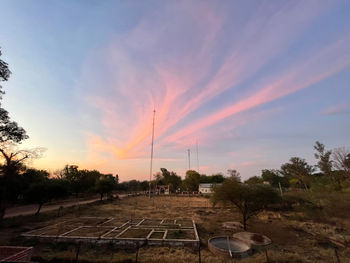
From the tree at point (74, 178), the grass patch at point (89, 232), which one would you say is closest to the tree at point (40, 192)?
the grass patch at point (89, 232)

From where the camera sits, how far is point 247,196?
17359 millimetres

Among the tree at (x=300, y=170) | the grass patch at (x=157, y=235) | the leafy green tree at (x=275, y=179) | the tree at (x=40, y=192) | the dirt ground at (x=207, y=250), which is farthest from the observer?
the leafy green tree at (x=275, y=179)

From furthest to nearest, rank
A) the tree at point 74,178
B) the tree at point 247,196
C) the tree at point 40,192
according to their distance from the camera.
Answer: the tree at point 74,178
the tree at point 40,192
the tree at point 247,196

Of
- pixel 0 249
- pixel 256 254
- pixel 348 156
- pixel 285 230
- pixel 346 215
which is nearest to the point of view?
pixel 0 249

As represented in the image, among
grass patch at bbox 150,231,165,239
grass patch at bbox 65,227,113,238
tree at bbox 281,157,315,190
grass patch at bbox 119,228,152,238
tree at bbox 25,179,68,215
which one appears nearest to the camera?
grass patch at bbox 150,231,165,239

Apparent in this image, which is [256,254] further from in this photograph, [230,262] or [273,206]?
[273,206]

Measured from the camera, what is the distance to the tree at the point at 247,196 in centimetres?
1747

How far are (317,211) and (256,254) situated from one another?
1892 centimetres

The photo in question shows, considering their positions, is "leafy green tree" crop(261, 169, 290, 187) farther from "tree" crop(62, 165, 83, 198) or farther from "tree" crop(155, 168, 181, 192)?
"tree" crop(62, 165, 83, 198)

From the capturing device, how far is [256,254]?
11.2 m

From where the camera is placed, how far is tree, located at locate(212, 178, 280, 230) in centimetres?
1747

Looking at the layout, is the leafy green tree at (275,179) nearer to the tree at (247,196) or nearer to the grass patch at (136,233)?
the tree at (247,196)

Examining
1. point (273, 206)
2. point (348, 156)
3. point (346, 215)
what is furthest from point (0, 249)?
point (348, 156)

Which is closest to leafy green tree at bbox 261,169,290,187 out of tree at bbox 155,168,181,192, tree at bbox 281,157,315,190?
tree at bbox 281,157,315,190
